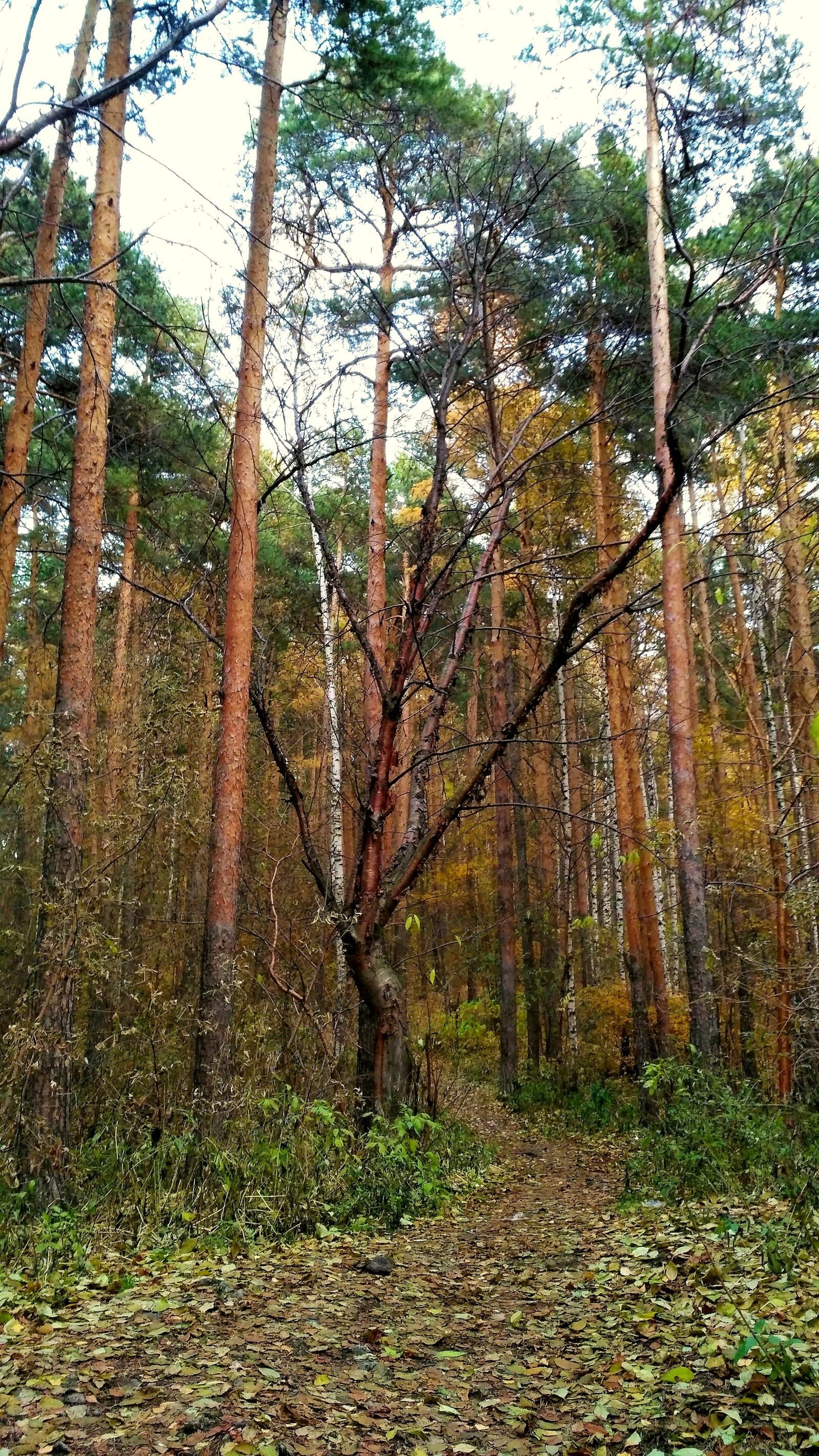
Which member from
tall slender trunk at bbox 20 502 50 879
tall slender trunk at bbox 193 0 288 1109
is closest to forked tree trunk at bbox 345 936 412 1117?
tall slender trunk at bbox 193 0 288 1109

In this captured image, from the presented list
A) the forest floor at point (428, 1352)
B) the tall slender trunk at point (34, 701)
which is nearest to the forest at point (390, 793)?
the forest floor at point (428, 1352)

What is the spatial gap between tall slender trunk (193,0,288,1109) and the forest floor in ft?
5.59

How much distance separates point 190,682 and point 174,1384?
21.1 feet

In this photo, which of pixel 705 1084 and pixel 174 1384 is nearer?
pixel 174 1384

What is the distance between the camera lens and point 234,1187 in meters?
5.53

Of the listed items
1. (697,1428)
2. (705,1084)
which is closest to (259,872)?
(705,1084)

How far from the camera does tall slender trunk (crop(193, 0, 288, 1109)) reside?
6426mm

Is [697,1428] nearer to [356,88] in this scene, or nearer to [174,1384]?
[174,1384]

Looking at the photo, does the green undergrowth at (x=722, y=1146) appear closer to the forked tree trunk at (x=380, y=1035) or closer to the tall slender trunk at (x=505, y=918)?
the forked tree trunk at (x=380, y=1035)

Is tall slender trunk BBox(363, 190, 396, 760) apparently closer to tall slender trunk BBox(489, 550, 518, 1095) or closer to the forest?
the forest

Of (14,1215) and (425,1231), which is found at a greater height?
(14,1215)

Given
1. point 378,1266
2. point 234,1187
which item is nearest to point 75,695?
point 234,1187

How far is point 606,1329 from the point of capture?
12.0 feet

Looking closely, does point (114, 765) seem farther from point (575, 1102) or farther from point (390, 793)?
point (575, 1102)
